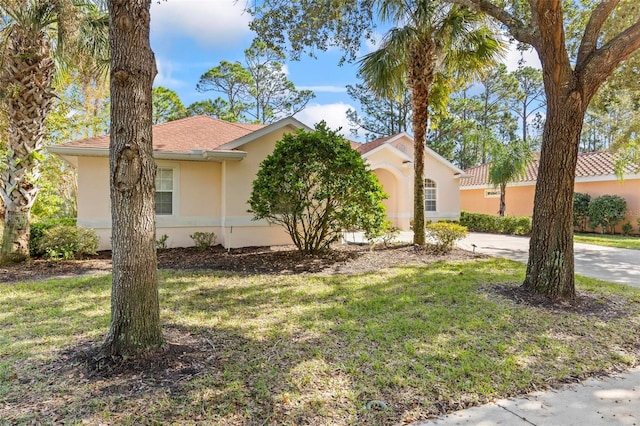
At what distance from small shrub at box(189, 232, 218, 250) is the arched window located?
1187cm

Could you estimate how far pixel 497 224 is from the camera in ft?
64.3

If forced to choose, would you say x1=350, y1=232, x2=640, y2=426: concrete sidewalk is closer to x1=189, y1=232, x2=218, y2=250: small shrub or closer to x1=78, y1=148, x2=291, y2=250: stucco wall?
x1=78, y1=148, x2=291, y2=250: stucco wall

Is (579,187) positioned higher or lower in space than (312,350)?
higher

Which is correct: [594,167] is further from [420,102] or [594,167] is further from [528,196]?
[420,102]

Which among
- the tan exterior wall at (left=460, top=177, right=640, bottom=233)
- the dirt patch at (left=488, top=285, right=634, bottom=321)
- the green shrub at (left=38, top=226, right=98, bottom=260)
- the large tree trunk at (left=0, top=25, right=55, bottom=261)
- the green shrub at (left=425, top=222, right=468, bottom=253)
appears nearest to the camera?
the dirt patch at (left=488, top=285, right=634, bottom=321)

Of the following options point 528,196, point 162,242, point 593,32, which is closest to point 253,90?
point 528,196

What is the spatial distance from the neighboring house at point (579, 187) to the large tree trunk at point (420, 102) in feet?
41.1

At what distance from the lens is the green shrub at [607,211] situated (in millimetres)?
18562

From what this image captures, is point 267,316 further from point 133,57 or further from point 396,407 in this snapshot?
point 133,57

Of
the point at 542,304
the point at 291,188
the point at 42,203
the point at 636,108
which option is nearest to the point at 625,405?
the point at 542,304

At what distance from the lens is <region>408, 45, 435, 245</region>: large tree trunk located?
10727 millimetres

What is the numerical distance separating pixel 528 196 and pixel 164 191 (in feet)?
71.9

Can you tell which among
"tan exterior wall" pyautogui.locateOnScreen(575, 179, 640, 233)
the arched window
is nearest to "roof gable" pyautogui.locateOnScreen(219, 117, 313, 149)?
the arched window

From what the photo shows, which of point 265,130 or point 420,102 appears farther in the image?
point 265,130
